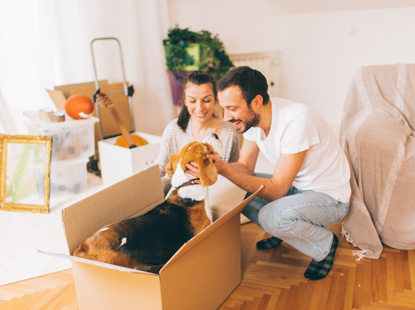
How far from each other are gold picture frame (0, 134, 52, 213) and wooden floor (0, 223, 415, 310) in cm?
72

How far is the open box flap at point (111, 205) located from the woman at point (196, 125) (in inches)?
10.4

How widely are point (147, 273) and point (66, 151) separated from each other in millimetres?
1520

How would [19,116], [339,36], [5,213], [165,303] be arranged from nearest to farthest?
[165,303], [5,213], [19,116], [339,36]

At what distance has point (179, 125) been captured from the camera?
5.49 ft

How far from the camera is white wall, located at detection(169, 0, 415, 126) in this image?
8.98 feet

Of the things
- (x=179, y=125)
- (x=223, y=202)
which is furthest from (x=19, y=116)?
(x=223, y=202)

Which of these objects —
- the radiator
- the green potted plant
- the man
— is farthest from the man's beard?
the radiator

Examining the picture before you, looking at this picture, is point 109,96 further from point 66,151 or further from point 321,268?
point 321,268

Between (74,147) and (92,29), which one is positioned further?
(92,29)

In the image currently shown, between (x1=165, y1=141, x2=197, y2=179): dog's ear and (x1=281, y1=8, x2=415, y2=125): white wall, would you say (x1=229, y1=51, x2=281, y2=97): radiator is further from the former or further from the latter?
(x1=165, y1=141, x2=197, y2=179): dog's ear

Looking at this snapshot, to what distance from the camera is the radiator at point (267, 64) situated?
383 centimetres

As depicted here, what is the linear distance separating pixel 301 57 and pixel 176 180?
10.1 ft

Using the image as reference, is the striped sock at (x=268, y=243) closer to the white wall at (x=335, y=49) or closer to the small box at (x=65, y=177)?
the small box at (x=65, y=177)

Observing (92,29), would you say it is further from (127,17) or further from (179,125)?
(179,125)
